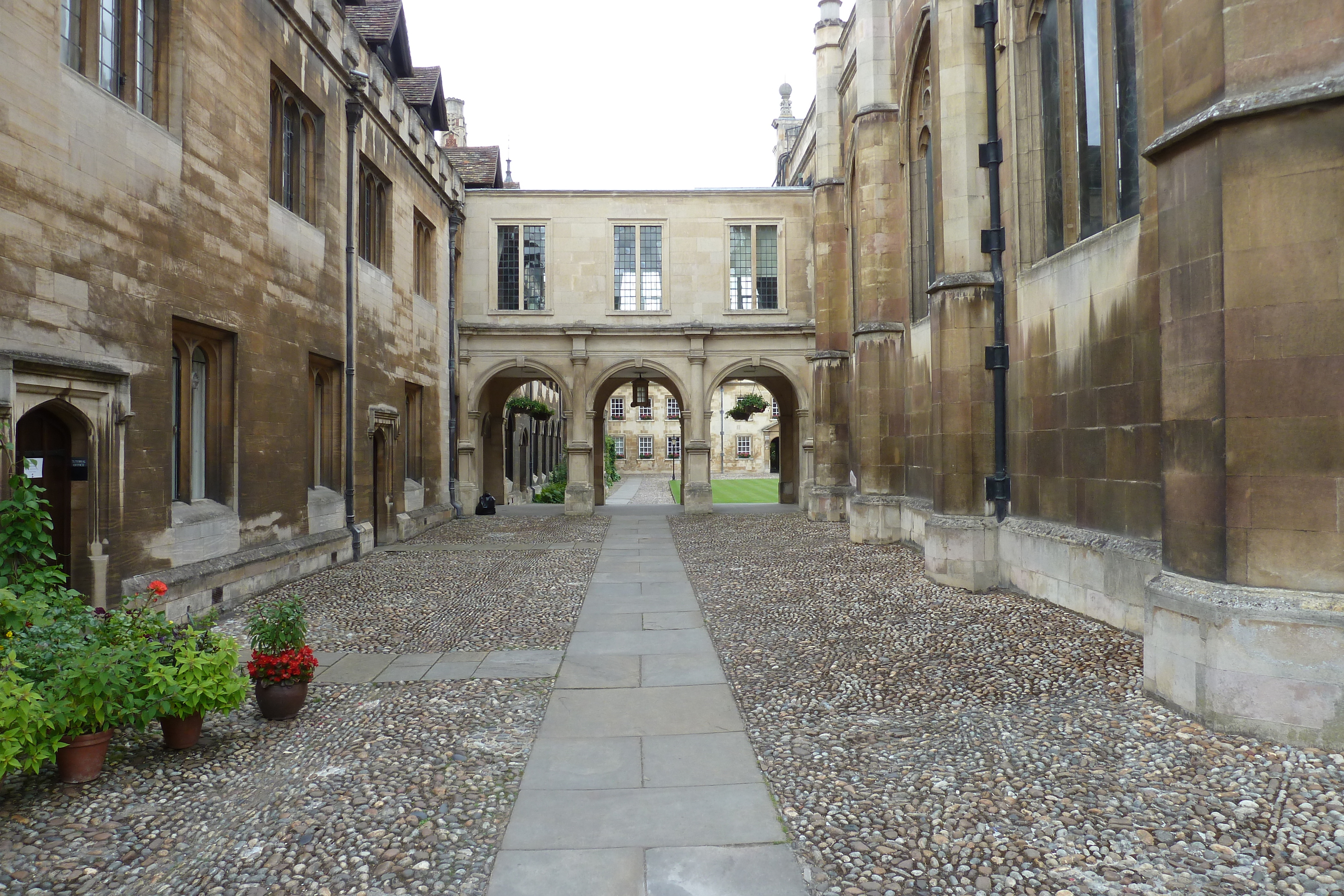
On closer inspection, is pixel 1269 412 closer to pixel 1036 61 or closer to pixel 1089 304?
pixel 1089 304

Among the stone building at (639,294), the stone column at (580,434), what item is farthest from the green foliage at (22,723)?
the stone building at (639,294)

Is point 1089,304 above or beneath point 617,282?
beneath

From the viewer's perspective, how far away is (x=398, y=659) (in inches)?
273

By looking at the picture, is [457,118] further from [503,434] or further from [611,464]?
[611,464]

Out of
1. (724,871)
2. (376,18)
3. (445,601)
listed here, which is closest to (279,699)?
(724,871)

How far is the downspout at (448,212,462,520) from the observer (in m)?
20.6

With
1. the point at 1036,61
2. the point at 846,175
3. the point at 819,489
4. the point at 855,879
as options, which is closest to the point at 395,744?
the point at 855,879

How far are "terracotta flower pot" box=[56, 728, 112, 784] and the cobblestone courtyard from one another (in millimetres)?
96

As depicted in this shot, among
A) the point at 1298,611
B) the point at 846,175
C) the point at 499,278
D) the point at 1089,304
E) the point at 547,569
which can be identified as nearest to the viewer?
the point at 1298,611

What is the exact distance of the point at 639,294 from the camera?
22312 mm

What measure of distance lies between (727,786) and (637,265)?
63.6ft

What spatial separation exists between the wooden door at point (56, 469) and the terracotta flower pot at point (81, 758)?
3794 millimetres

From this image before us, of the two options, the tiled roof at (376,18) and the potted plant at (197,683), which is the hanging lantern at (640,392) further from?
the potted plant at (197,683)

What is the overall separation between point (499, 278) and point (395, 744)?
1871 centimetres
